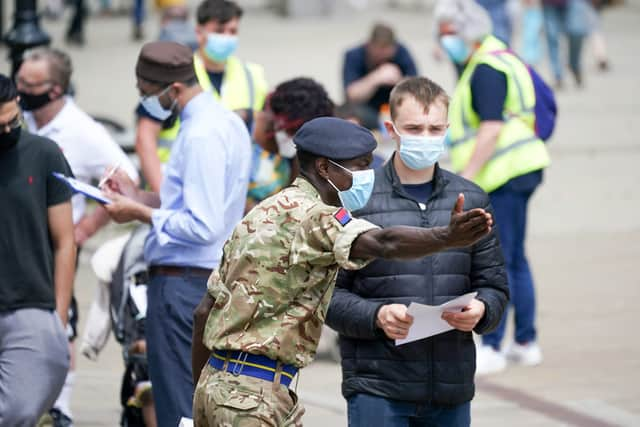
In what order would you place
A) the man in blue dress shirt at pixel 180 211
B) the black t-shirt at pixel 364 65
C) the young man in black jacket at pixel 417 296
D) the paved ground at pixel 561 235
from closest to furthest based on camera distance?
the young man in black jacket at pixel 417 296 → the man in blue dress shirt at pixel 180 211 → the paved ground at pixel 561 235 → the black t-shirt at pixel 364 65

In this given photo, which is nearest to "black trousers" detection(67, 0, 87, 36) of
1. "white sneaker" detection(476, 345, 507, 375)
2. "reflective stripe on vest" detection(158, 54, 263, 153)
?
"reflective stripe on vest" detection(158, 54, 263, 153)

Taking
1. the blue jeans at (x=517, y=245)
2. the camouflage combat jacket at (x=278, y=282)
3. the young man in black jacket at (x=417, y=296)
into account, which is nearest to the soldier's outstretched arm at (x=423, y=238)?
the camouflage combat jacket at (x=278, y=282)

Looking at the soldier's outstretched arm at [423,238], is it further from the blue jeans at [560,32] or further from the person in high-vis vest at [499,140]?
the blue jeans at [560,32]

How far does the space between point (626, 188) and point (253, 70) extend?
6.88 m

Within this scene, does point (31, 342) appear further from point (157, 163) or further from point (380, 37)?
point (380, 37)

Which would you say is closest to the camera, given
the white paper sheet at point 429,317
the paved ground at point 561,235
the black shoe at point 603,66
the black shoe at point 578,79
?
the white paper sheet at point 429,317

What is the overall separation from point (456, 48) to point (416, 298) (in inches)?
148

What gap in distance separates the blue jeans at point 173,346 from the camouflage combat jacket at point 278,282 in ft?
4.44

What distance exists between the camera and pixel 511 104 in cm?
821

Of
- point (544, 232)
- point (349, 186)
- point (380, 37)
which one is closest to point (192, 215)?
point (349, 186)

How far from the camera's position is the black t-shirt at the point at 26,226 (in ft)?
18.0

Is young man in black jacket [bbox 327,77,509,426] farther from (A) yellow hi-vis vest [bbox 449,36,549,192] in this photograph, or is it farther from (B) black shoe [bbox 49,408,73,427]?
(A) yellow hi-vis vest [bbox 449,36,549,192]

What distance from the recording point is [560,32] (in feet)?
64.1

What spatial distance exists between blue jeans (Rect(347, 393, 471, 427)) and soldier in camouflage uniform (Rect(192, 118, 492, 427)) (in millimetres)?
A: 589
